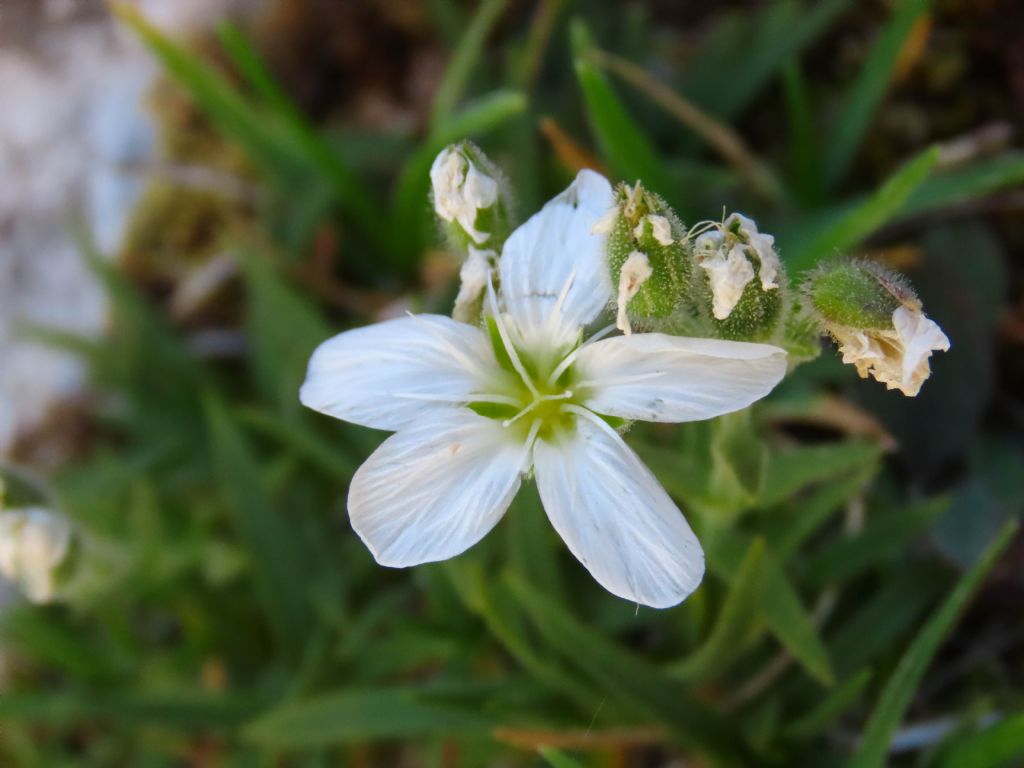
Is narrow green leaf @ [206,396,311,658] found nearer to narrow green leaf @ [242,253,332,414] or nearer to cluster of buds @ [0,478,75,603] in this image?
narrow green leaf @ [242,253,332,414]

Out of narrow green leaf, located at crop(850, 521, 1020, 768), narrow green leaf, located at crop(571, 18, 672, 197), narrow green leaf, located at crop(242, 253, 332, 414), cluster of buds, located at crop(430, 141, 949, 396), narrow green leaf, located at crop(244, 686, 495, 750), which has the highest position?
narrow green leaf, located at crop(571, 18, 672, 197)

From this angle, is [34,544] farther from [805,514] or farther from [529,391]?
[805,514]

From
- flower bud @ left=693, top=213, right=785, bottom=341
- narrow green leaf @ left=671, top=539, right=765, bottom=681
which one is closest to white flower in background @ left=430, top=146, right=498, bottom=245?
flower bud @ left=693, top=213, right=785, bottom=341

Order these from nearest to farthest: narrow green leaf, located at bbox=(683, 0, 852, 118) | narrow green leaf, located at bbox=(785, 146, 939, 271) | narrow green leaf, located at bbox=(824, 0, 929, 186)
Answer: narrow green leaf, located at bbox=(785, 146, 939, 271), narrow green leaf, located at bbox=(824, 0, 929, 186), narrow green leaf, located at bbox=(683, 0, 852, 118)

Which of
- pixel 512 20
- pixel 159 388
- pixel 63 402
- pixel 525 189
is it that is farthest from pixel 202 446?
pixel 512 20

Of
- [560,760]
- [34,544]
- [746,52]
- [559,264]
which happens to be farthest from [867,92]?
[34,544]

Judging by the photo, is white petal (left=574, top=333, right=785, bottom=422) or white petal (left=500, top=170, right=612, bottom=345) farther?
white petal (left=500, top=170, right=612, bottom=345)

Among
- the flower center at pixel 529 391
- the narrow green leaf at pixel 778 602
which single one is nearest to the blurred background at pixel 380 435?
the narrow green leaf at pixel 778 602
